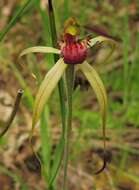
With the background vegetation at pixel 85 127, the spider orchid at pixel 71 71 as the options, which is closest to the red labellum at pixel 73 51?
the spider orchid at pixel 71 71

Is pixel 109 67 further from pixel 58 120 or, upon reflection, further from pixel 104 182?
pixel 104 182

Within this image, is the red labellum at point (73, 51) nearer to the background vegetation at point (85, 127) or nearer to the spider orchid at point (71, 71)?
the spider orchid at point (71, 71)

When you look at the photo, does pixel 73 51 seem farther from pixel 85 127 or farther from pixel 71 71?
pixel 85 127

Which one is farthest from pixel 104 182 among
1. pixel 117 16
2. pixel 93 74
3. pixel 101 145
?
pixel 117 16

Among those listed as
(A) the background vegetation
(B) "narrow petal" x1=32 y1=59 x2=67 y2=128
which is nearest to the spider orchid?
(B) "narrow petal" x1=32 y1=59 x2=67 y2=128

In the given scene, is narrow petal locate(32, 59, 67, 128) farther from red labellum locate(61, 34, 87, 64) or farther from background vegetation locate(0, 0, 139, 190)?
background vegetation locate(0, 0, 139, 190)

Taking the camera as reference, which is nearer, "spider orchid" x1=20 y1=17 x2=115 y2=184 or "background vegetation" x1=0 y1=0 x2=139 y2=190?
"spider orchid" x1=20 y1=17 x2=115 y2=184
